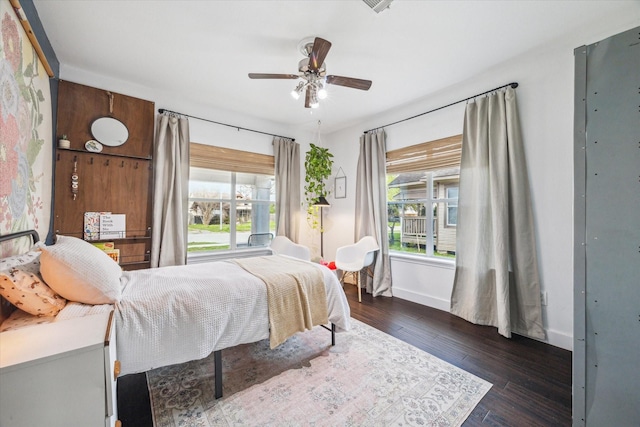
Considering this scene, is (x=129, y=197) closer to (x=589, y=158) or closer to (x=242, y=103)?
(x=242, y=103)

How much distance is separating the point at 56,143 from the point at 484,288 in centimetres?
461

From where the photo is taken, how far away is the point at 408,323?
9.13 ft

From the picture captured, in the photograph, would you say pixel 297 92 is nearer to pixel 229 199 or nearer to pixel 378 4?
pixel 378 4

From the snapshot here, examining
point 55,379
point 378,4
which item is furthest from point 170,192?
point 378,4

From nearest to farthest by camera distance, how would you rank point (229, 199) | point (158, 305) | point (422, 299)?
point (158, 305)
point (422, 299)
point (229, 199)

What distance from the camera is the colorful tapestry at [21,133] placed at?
4.60 ft

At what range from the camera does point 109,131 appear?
9.11ft

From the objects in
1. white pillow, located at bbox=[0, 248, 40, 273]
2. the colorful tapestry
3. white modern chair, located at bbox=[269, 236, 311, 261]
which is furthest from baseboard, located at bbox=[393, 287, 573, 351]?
the colorful tapestry

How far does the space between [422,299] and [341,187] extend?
2.22 metres

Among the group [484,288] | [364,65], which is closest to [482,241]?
[484,288]

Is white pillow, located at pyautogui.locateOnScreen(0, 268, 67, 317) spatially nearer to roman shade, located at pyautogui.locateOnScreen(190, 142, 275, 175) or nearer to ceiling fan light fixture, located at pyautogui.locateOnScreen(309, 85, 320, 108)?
ceiling fan light fixture, located at pyautogui.locateOnScreen(309, 85, 320, 108)

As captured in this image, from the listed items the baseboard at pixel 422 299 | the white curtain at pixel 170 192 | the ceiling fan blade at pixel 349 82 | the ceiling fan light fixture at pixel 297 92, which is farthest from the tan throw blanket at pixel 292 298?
the baseboard at pixel 422 299

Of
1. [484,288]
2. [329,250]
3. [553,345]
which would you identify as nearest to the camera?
[553,345]

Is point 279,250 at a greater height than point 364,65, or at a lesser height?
lesser
